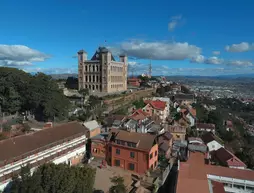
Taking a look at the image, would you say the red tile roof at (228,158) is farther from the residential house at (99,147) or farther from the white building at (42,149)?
the white building at (42,149)

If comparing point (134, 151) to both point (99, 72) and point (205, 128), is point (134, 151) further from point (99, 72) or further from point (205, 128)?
point (99, 72)

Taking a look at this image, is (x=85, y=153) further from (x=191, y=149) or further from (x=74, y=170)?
(x=191, y=149)

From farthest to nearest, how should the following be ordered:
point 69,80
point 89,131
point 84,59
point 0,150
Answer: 1. point 69,80
2. point 84,59
3. point 89,131
4. point 0,150

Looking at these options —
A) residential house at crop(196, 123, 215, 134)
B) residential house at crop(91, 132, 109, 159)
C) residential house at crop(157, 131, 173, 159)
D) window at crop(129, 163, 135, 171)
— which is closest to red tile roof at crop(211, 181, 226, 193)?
residential house at crop(157, 131, 173, 159)

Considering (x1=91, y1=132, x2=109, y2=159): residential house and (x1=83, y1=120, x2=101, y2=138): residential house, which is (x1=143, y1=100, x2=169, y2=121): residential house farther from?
(x1=91, y1=132, x2=109, y2=159): residential house

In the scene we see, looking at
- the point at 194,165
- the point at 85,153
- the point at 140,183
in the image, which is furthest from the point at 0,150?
the point at 194,165

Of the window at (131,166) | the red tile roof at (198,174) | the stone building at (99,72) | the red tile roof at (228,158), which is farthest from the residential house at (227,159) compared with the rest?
the stone building at (99,72)
